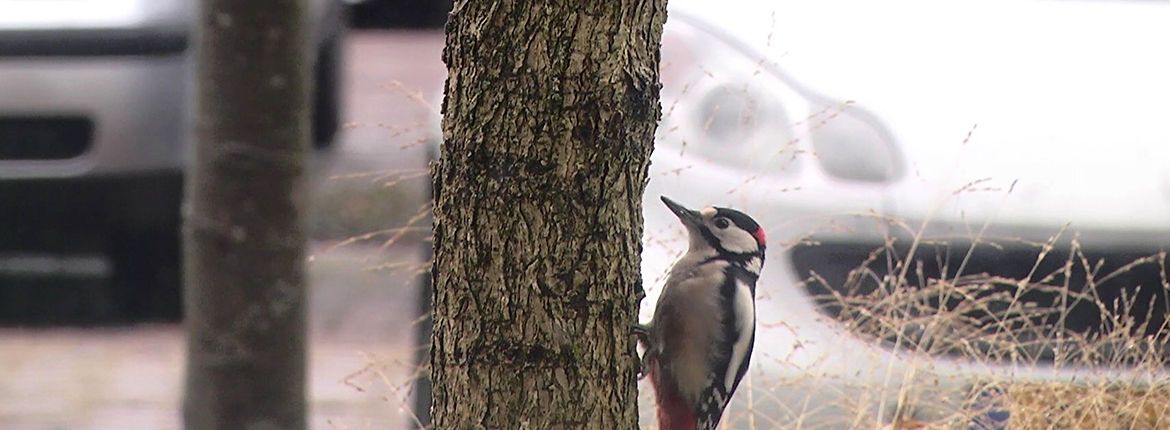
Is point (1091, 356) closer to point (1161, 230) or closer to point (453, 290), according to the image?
point (1161, 230)

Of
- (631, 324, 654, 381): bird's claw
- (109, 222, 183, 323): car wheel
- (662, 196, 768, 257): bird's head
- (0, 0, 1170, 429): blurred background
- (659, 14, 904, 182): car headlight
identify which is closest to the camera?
(631, 324, 654, 381): bird's claw

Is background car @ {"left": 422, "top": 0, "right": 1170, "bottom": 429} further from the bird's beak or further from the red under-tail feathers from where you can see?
the red under-tail feathers

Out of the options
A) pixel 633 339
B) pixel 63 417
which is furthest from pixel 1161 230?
pixel 63 417

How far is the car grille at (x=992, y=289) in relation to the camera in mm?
3477

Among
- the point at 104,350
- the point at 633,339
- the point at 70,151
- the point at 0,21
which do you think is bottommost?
the point at 104,350

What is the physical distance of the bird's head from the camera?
2.98 m

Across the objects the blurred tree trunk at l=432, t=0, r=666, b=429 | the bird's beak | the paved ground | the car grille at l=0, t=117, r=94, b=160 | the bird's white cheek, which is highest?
the blurred tree trunk at l=432, t=0, r=666, b=429

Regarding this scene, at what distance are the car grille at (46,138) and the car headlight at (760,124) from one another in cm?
256

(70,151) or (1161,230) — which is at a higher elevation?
(1161,230)

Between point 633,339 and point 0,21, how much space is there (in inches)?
159

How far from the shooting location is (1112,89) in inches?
161

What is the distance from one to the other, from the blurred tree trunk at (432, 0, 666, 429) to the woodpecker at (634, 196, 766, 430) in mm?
341

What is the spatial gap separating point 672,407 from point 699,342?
11cm

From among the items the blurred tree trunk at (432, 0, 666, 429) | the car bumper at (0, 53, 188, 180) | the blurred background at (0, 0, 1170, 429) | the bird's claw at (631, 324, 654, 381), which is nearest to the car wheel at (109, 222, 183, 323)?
the car bumper at (0, 53, 188, 180)
